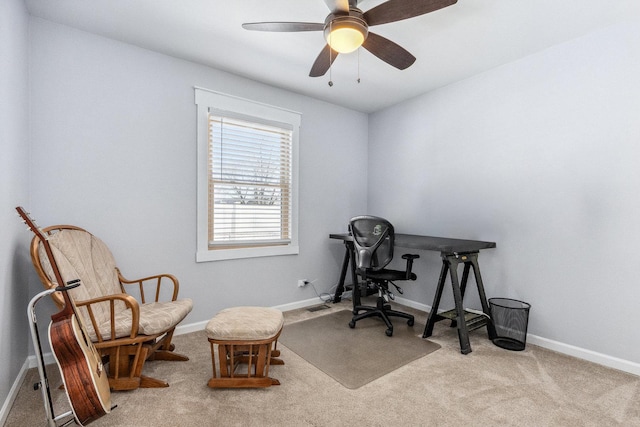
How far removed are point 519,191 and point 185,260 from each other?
3.29 m

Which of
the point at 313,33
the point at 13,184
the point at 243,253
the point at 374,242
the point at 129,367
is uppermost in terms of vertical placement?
the point at 313,33

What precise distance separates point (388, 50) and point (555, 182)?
6.16 feet

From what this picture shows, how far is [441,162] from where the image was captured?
359 centimetres

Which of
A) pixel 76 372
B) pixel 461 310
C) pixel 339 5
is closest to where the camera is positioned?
pixel 76 372

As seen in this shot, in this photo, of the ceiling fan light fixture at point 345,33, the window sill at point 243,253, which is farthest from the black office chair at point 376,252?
the ceiling fan light fixture at point 345,33

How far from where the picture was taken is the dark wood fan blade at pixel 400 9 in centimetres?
171

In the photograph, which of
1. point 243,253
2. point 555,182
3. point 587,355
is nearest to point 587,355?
point 587,355

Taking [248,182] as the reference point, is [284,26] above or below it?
above

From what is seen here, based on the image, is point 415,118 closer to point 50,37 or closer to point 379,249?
point 379,249

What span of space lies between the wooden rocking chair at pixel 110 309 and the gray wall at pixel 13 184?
0.57ft

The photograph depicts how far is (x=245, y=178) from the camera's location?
11.1 ft

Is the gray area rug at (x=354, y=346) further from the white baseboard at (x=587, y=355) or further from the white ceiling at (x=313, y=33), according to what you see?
the white ceiling at (x=313, y=33)

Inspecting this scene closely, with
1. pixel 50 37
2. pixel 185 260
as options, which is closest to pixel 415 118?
pixel 185 260

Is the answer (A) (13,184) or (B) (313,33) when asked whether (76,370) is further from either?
(B) (313,33)
